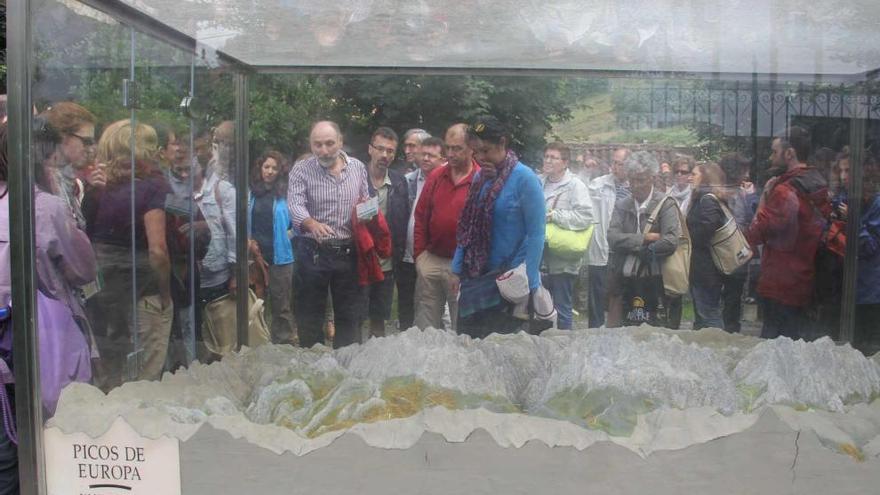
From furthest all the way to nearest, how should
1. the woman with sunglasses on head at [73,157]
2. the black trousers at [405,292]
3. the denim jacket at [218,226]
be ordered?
the denim jacket at [218,226]
the black trousers at [405,292]
the woman with sunglasses on head at [73,157]

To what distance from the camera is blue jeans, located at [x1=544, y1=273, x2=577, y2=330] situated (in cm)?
287

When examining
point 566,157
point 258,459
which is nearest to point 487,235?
point 566,157

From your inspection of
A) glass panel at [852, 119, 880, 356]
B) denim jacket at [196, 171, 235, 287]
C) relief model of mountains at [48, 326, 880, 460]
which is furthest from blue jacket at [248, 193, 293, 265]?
glass panel at [852, 119, 880, 356]

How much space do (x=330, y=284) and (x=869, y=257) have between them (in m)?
1.88

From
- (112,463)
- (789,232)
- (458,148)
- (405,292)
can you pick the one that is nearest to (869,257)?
(789,232)

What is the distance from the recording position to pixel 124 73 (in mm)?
2781

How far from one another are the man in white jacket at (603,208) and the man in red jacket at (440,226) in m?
0.43

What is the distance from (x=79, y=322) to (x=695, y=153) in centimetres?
212

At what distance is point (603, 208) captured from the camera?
287cm

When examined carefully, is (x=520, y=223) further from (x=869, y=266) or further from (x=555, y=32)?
(x=869, y=266)

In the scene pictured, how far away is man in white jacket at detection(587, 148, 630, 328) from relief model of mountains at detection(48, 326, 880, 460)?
22 centimetres

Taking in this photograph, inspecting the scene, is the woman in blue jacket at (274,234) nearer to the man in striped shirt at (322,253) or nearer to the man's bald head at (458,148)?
the man in striped shirt at (322,253)

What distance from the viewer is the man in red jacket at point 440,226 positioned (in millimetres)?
2840

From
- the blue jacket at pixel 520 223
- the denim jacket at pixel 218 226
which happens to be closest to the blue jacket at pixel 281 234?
the denim jacket at pixel 218 226
